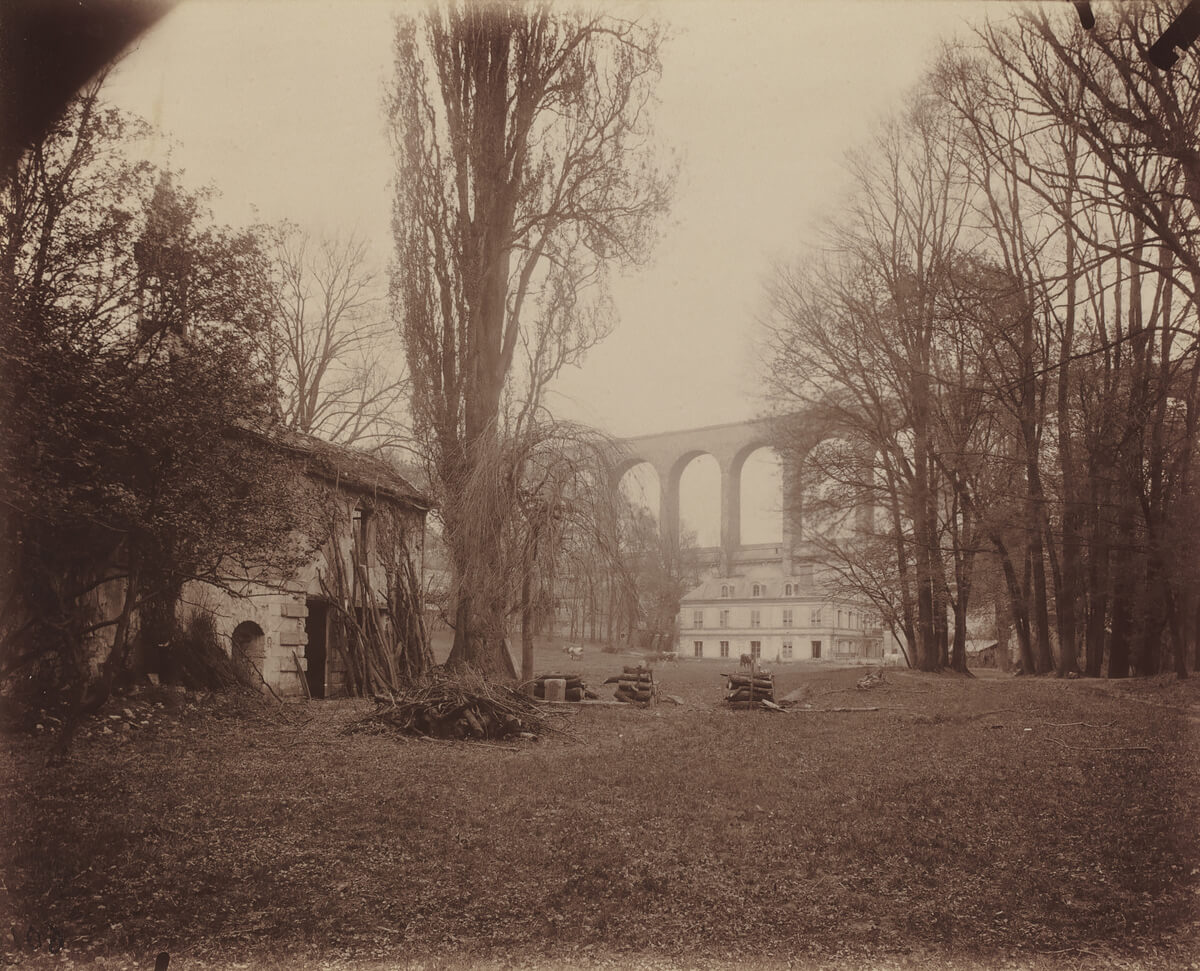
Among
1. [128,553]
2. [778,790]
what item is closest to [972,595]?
[778,790]

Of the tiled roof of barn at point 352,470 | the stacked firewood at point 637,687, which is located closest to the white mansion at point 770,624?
the stacked firewood at point 637,687

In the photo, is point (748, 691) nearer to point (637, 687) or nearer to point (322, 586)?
point (637, 687)

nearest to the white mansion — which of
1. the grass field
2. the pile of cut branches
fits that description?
the pile of cut branches

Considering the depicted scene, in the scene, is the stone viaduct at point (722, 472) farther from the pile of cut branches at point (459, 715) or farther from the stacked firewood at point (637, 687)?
the pile of cut branches at point (459, 715)

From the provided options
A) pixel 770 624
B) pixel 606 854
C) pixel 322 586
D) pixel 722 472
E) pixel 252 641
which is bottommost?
pixel 770 624

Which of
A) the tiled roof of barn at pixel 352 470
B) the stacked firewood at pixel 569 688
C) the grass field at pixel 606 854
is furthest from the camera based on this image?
the stacked firewood at pixel 569 688

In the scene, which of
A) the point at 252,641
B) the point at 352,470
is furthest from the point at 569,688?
the point at 352,470
